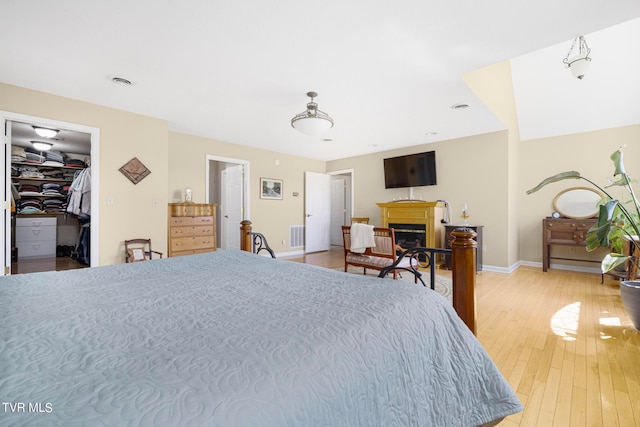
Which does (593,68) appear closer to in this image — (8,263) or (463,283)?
(463,283)

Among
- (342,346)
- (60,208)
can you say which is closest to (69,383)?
(342,346)

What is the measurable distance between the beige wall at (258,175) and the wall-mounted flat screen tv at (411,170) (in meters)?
1.95

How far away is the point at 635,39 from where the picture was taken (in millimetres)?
3494

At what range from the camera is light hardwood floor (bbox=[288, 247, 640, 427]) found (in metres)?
1.51

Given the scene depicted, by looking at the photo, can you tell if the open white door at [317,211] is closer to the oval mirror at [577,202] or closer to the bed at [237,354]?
the oval mirror at [577,202]

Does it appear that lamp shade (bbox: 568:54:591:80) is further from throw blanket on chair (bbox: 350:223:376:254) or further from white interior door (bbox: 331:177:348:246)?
white interior door (bbox: 331:177:348:246)

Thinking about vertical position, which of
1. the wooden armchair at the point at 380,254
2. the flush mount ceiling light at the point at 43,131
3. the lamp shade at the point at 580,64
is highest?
the lamp shade at the point at 580,64

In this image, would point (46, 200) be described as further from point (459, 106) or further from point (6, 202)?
point (459, 106)

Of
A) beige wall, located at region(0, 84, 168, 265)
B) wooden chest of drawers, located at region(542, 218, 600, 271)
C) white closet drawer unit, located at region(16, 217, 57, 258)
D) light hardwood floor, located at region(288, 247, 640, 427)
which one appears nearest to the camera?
light hardwood floor, located at region(288, 247, 640, 427)

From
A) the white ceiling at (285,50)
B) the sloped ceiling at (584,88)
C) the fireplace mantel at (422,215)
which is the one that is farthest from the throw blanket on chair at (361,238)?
the sloped ceiling at (584,88)

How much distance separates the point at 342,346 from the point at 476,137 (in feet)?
17.3

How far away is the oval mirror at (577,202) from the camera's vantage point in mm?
4609

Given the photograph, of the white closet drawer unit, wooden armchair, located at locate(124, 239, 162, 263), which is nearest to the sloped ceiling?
wooden armchair, located at locate(124, 239, 162, 263)

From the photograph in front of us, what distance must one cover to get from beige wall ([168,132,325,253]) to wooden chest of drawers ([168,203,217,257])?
22.5 inches
